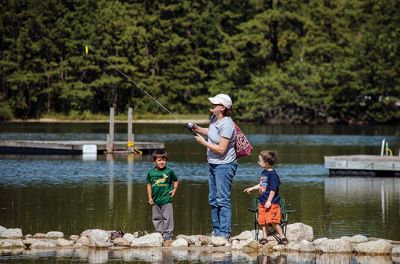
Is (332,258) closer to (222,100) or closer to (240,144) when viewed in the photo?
(240,144)

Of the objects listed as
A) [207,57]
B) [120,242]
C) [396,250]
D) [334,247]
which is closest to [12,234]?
[120,242]

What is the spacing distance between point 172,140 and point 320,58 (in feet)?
111

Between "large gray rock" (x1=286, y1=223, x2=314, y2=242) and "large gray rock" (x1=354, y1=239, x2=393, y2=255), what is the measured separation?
5.23 feet

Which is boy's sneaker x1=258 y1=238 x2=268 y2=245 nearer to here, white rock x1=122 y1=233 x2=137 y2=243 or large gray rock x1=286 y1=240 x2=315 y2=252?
large gray rock x1=286 y1=240 x2=315 y2=252

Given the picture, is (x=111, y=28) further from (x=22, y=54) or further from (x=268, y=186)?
(x=268, y=186)

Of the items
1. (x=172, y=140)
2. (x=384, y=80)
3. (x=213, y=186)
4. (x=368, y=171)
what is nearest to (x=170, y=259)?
(x=213, y=186)

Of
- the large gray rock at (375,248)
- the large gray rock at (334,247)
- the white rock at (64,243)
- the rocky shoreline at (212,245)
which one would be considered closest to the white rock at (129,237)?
the rocky shoreline at (212,245)

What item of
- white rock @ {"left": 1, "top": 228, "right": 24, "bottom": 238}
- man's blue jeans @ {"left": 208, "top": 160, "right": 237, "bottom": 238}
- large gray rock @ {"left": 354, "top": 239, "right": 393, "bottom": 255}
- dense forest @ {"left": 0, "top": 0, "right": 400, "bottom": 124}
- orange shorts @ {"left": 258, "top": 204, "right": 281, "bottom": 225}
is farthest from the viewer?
dense forest @ {"left": 0, "top": 0, "right": 400, "bottom": 124}

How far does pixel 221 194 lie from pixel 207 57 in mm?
78219

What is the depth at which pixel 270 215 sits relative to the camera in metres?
15.7

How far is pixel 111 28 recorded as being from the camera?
9038 cm

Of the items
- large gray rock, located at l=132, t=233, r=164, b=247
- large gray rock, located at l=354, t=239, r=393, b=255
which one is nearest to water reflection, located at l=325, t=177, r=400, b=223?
large gray rock, located at l=354, t=239, r=393, b=255

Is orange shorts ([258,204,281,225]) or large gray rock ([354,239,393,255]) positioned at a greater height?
orange shorts ([258,204,281,225])

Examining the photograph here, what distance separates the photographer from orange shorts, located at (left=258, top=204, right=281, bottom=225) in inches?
620
